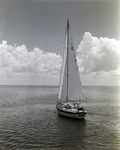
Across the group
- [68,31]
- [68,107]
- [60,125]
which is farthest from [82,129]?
[68,31]

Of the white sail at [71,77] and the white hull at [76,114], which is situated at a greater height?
the white sail at [71,77]

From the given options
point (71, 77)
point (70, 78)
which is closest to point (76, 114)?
point (70, 78)

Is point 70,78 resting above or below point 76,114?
above

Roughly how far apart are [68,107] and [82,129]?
34.5 feet

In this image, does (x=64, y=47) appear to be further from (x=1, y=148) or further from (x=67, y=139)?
(x=1, y=148)

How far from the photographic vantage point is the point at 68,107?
41.6 m

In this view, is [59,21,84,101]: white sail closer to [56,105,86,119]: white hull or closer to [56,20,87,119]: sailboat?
[56,20,87,119]: sailboat

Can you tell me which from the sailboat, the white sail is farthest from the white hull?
the white sail

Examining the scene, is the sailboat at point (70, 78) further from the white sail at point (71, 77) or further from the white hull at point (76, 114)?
Result: the white hull at point (76, 114)

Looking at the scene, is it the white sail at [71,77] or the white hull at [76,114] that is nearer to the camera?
the white hull at [76,114]

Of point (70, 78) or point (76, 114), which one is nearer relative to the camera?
point (76, 114)

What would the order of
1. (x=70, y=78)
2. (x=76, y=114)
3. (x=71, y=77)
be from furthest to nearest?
(x=70, y=78)
(x=71, y=77)
(x=76, y=114)

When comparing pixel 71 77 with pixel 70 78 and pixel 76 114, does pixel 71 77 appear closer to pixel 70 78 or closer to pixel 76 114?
pixel 70 78

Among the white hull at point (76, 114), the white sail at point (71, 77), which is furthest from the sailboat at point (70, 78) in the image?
the white hull at point (76, 114)
